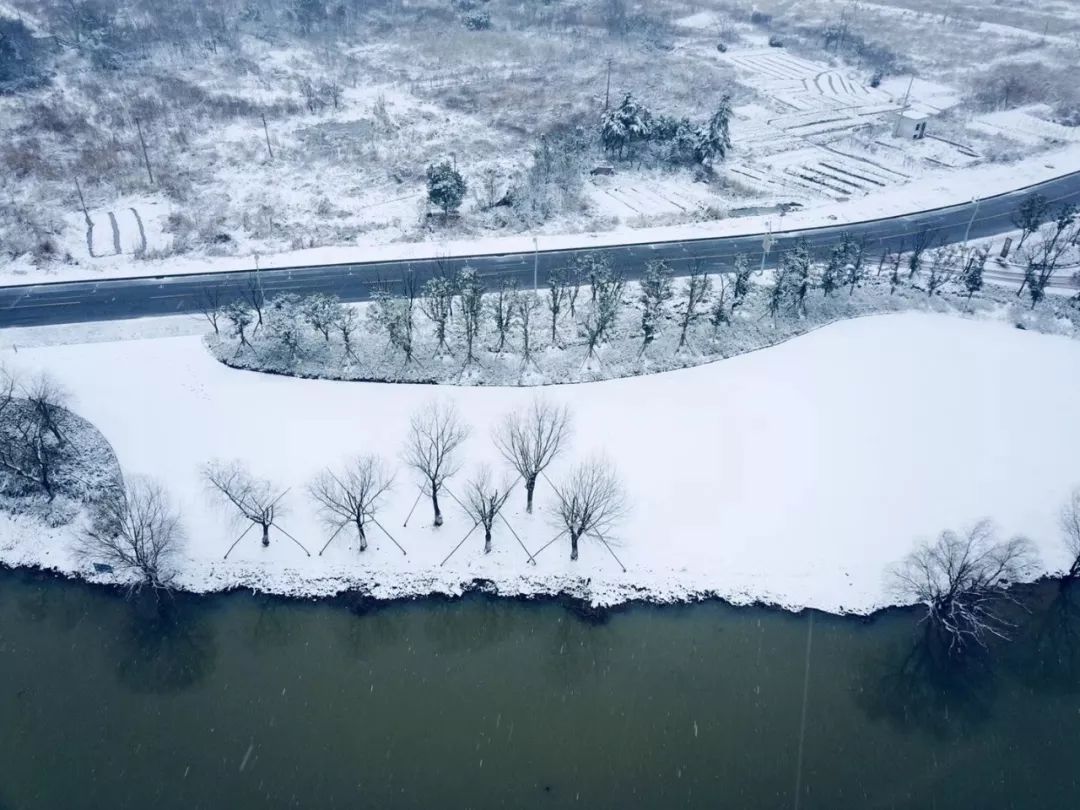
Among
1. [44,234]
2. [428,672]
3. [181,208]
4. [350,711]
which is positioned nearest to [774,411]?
[428,672]

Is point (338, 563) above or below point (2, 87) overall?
below

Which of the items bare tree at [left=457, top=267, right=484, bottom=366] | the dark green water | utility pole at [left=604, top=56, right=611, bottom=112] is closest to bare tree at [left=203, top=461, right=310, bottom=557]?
the dark green water

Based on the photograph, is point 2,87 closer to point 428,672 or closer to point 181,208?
point 181,208

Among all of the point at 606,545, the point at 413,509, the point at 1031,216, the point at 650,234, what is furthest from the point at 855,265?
the point at 413,509

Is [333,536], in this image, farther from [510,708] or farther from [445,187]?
[445,187]

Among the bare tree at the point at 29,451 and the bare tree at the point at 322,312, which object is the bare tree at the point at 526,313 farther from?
the bare tree at the point at 29,451

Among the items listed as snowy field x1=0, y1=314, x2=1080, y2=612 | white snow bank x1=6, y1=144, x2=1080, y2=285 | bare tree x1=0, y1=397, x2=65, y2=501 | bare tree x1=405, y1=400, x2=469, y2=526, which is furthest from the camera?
white snow bank x1=6, y1=144, x2=1080, y2=285

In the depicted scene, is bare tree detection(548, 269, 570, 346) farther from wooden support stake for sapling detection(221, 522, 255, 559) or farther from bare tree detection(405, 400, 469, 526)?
wooden support stake for sapling detection(221, 522, 255, 559)
